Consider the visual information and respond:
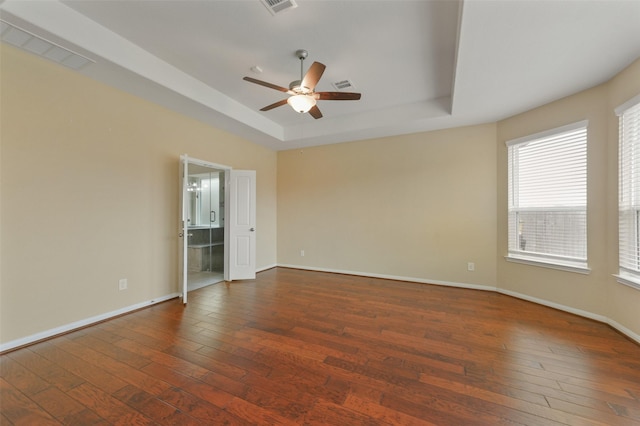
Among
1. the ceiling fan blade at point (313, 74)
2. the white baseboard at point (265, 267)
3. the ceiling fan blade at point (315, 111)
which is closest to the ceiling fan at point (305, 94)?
the ceiling fan blade at point (313, 74)

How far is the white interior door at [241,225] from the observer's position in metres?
4.76

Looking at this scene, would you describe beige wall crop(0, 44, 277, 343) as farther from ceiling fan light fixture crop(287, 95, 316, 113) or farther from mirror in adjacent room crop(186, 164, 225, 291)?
ceiling fan light fixture crop(287, 95, 316, 113)

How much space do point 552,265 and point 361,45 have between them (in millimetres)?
3746

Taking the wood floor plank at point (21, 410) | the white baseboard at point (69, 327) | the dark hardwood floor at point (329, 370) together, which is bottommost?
the wood floor plank at point (21, 410)

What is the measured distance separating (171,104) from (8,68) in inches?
57.6

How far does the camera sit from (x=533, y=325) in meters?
2.84

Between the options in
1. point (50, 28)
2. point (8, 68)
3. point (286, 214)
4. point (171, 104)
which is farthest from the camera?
point (286, 214)

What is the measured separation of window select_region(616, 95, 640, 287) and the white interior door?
505 centimetres

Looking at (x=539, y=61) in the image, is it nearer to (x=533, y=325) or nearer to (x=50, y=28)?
(x=533, y=325)

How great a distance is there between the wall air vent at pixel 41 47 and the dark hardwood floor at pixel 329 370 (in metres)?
2.82

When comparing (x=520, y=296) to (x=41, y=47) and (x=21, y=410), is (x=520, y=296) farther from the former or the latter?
(x=41, y=47)

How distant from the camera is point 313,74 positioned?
7.87ft

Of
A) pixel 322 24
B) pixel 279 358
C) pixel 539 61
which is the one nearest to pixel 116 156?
pixel 322 24

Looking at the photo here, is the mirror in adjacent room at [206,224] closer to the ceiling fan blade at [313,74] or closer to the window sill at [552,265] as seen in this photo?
the ceiling fan blade at [313,74]
